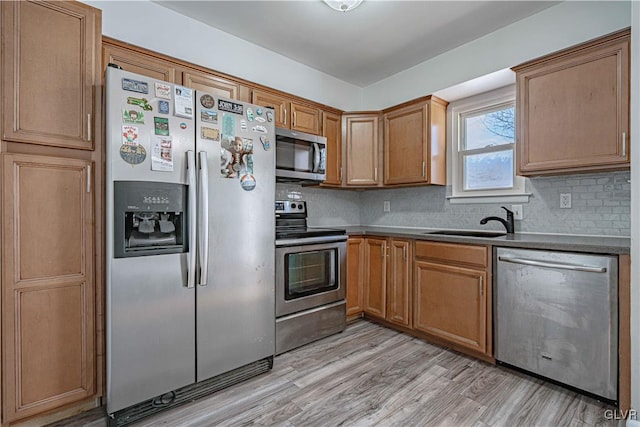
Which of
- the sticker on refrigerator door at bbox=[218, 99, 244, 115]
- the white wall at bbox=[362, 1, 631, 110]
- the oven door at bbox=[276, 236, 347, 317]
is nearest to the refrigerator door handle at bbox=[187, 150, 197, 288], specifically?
the sticker on refrigerator door at bbox=[218, 99, 244, 115]

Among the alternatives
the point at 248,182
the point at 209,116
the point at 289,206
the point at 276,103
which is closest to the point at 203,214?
the point at 248,182

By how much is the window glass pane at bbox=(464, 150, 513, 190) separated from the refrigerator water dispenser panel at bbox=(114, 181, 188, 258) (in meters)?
2.61

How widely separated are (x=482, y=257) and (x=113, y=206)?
2.36 meters

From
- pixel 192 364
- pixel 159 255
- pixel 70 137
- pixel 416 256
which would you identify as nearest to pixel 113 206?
pixel 159 255

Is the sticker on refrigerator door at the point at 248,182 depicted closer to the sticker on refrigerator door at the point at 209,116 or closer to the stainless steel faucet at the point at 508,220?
the sticker on refrigerator door at the point at 209,116

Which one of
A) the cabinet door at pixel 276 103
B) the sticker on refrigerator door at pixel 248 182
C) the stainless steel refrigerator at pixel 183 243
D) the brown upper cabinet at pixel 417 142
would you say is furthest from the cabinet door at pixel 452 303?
the cabinet door at pixel 276 103

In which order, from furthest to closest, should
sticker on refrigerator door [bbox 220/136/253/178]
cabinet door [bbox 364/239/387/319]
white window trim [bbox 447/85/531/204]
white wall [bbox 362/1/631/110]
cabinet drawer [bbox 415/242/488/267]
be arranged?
1. cabinet door [bbox 364/239/387/319]
2. white window trim [bbox 447/85/531/204]
3. cabinet drawer [bbox 415/242/488/267]
4. white wall [bbox 362/1/631/110]
5. sticker on refrigerator door [bbox 220/136/253/178]

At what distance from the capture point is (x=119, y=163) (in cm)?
157

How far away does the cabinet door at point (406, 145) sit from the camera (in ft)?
9.95

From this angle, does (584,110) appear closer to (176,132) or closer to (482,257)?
(482,257)

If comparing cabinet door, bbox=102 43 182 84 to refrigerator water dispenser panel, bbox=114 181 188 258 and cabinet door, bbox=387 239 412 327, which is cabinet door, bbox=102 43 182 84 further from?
cabinet door, bbox=387 239 412 327

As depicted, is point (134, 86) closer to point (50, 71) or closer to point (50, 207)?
Answer: point (50, 71)

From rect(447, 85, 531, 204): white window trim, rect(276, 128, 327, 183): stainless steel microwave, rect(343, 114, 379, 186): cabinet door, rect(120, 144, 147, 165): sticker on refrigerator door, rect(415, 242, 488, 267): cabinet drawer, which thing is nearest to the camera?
rect(120, 144, 147, 165): sticker on refrigerator door

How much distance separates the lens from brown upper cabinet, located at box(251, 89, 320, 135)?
274 cm
